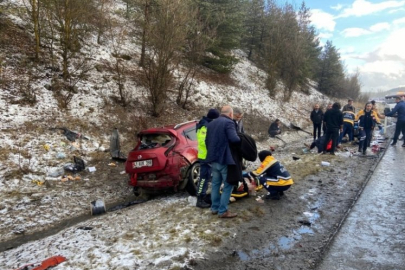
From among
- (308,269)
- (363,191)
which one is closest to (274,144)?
(363,191)

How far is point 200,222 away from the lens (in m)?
5.04

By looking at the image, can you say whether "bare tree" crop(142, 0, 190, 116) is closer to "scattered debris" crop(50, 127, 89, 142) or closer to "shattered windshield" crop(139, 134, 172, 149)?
A: "scattered debris" crop(50, 127, 89, 142)

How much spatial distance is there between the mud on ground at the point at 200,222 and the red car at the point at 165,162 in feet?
1.41

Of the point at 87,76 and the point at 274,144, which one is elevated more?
the point at 87,76

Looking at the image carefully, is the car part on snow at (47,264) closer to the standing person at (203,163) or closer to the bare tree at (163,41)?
the standing person at (203,163)

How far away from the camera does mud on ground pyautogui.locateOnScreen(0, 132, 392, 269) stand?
3.98 metres

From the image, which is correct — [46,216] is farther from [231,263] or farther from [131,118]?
[131,118]

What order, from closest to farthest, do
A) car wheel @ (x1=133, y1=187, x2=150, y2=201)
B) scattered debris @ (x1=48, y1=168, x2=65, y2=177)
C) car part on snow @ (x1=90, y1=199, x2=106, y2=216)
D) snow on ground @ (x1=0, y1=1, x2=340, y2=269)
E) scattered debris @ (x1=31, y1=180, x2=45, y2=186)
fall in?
snow on ground @ (x1=0, y1=1, x2=340, y2=269) → car part on snow @ (x1=90, y1=199, x2=106, y2=216) → car wheel @ (x1=133, y1=187, x2=150, y2=201) → scattered debris @ (x1=31, y1=180, x2=45, y2=186) → scattered debris @ (x1=48, y1=168, x2=65, y2=177)

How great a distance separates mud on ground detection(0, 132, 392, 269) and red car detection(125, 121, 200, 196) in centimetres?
43

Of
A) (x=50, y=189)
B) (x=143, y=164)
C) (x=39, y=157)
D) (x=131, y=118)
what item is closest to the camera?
(x=143, y=164)

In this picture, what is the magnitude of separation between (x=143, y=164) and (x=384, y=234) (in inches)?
190

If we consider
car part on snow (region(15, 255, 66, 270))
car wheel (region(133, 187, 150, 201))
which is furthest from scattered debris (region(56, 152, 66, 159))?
car part on snow (region(15, 255, 66, 270))

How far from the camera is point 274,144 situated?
15.5 m

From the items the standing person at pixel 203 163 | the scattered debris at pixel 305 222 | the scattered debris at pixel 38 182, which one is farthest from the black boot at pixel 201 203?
the scattered debris at pixel 38 182
